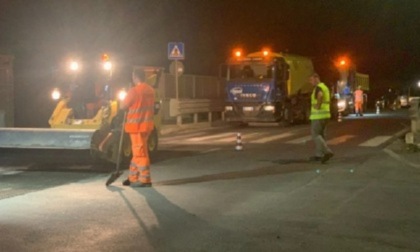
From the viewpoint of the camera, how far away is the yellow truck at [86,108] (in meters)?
13.8

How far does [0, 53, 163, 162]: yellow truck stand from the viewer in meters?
13.8

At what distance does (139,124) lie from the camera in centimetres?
1112

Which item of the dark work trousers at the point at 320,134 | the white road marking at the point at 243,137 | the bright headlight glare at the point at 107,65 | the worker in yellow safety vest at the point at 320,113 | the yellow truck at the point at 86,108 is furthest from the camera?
the white road marking at the point at 243,137

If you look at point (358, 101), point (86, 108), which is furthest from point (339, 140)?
point (358, 101)

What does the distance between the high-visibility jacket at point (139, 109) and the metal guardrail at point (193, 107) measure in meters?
15.9

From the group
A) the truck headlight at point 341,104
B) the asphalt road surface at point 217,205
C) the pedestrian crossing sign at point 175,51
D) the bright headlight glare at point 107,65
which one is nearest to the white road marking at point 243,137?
the pedestrian crossing sign at point 175,51

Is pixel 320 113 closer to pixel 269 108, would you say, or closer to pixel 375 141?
pixel 375 141

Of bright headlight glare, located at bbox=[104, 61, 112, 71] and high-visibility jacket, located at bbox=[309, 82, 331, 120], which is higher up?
bright headlight glare, located at bbox=[104, 61, 112, 71]

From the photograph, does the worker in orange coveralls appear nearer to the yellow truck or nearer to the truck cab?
the yellow truck

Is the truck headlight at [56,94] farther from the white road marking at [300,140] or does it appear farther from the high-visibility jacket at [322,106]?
the white road marking at [300,140]

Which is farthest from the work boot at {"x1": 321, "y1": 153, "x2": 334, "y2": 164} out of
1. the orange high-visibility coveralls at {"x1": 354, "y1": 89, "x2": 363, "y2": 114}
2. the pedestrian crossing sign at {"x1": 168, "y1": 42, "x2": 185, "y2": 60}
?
the orange high-visibility coveralls at {"x1": 354, "y1": 89, "x2": 363, "y2": 114}

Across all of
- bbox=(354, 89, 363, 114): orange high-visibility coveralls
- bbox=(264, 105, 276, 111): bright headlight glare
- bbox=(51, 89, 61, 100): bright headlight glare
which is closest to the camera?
bbox=(51, 89, 61, 100): bright headlight glare

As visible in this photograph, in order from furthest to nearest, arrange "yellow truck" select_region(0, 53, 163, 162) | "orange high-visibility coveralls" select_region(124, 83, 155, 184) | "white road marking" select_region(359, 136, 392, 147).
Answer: "white road marking" select_region(359, 136, 392, 147) → "yellow truck" select_region(0, 53, 163, 162) → "orange high-visibility coveralls" select_region(124, 83, 155, 184)

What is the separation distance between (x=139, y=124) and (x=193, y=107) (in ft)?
58.2
